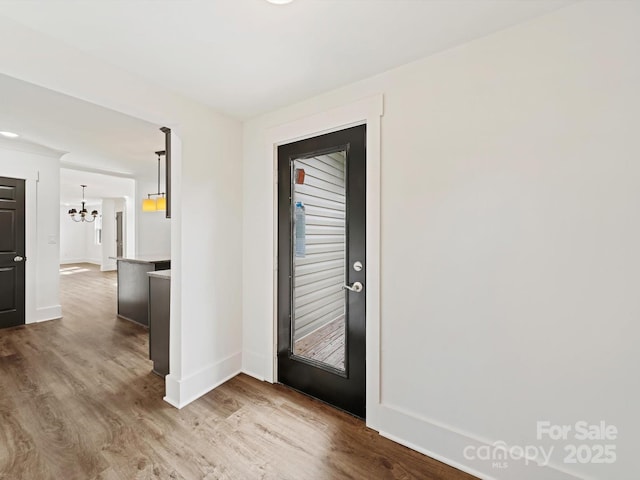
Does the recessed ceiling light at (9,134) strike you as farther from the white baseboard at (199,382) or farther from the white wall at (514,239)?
the white wall at (514,239)

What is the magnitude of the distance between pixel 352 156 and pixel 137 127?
110 inches

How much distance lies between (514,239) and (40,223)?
Answer: 6.07m

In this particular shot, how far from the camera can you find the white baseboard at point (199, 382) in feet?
7.25

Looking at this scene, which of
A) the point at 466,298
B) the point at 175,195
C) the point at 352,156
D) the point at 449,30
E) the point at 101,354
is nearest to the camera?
the point at 449,30

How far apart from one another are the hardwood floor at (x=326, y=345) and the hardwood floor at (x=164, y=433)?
1.13ft

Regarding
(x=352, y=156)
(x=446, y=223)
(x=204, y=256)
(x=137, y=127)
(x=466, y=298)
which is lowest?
(x=466, y=298)

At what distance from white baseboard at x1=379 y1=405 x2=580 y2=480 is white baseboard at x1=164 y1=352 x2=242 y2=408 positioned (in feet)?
4.71

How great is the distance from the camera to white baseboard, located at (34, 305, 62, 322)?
4.27m

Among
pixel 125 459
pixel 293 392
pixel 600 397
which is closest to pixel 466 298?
pixel 600 397

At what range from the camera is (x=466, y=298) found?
162 cm

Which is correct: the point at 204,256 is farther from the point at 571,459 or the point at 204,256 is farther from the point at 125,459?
the point at 571,459

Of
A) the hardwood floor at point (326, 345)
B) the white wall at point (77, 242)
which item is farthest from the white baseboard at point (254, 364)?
the white wall at point (77, 242)

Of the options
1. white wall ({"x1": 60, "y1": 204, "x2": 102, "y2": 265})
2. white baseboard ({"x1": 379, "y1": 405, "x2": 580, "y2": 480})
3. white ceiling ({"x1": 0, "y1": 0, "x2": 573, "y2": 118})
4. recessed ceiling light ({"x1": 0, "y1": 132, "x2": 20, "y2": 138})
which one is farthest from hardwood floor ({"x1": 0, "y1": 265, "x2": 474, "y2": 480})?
white wall ({"x1": 60, "y1": 204, "x2": 102, "y2": 265})

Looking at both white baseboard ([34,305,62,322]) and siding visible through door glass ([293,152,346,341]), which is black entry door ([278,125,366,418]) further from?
white baseboard ([34,305,62,322])
